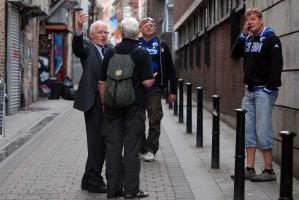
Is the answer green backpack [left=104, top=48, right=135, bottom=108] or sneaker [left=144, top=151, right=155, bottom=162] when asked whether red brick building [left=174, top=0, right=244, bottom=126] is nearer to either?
sneaker [left=144, top=151, right=155, bottom=162]

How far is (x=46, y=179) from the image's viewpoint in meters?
7.85

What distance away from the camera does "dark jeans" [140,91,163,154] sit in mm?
9023

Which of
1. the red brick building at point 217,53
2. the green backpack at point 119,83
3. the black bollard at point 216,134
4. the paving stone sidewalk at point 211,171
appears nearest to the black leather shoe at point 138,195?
the paving stone sidewalk at point 211,171

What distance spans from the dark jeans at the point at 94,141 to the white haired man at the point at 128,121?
24 cm

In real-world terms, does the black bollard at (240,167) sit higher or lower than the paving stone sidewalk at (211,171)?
higher

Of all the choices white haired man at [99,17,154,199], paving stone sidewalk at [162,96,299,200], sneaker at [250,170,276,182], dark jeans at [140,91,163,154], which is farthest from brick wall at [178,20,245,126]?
white haired man at [99,17,154,199]

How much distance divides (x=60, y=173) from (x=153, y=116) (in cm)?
160

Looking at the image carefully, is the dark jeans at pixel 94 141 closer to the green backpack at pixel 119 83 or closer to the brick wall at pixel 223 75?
the green backpack at pixel 119 83

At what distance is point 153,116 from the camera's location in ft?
29.7

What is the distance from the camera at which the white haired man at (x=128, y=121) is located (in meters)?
6.70

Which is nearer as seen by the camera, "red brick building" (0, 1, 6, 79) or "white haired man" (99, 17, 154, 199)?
"white haired man" (99, 17, 154, 199)

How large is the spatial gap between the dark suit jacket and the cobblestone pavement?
3.30 ft

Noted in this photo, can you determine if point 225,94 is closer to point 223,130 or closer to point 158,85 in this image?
point 223,130

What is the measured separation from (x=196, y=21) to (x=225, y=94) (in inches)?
402
